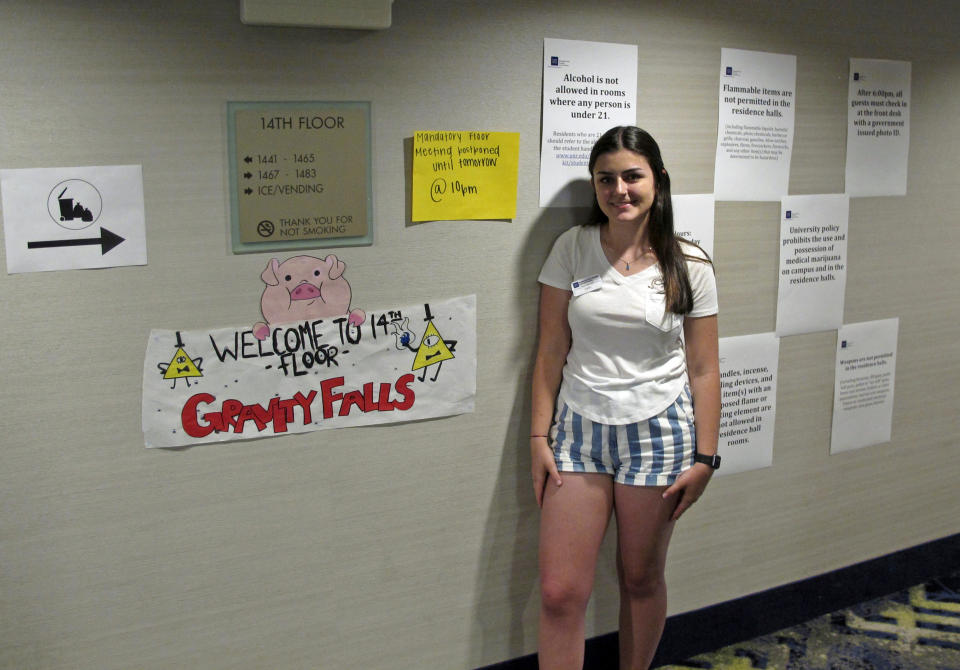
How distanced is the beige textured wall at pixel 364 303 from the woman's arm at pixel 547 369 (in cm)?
7

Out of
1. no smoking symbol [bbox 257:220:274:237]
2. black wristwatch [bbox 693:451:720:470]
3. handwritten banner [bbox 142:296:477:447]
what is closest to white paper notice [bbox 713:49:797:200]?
black wristwatch [bbox 693:451:720:470]

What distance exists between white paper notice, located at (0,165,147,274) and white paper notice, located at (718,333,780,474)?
5.21 feet

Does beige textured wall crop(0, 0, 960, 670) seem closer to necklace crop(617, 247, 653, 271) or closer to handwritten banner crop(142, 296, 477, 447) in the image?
handwritten banner crop(142, 296, 477, 447)

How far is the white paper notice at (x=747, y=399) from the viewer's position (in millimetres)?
2412

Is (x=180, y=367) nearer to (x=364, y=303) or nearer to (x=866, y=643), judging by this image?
(x=364, y=303)

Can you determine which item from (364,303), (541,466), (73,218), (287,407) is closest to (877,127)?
(541,466)

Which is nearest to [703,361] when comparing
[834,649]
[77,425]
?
[834,649]

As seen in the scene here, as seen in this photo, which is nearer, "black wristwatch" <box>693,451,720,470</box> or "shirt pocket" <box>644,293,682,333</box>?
"shirt pocket" <box>644,293,682,333</box>

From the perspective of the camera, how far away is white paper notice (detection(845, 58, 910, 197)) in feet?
8.14

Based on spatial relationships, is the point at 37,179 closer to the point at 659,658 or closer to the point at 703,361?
the point at 703,361

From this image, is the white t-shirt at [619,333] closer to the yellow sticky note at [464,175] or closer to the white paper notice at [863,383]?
the yellow sticky note at [464,175]

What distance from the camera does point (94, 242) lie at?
65.7 inches

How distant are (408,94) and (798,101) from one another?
119cm

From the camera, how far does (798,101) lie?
2389 mm
